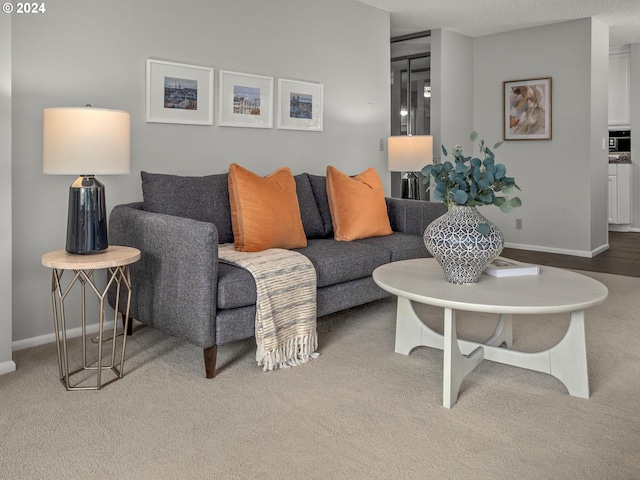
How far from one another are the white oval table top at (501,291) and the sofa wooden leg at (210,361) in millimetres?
819

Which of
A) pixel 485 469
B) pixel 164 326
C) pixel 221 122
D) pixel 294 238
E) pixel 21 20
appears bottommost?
pixel 485 469

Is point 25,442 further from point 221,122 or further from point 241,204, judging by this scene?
point 221,122

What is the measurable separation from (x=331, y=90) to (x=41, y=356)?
3.00 metres

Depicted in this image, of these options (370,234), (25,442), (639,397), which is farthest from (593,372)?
(25,442)

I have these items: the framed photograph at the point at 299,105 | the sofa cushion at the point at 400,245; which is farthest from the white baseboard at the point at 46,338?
the framed photograph at the point at 299,105

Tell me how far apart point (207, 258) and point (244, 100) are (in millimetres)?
1849

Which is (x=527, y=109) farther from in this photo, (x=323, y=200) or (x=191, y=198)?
(x=191, y=198)

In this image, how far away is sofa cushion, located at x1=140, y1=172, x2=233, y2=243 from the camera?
3.13 m

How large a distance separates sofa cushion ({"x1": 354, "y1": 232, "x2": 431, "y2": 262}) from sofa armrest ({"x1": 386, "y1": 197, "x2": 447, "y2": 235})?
0.15 metres

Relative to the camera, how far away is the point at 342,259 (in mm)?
3227

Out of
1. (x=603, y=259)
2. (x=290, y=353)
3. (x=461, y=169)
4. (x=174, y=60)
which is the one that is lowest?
(x=290, y=353)

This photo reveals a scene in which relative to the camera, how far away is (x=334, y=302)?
3.19 m

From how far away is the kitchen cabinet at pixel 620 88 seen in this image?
7.41 m

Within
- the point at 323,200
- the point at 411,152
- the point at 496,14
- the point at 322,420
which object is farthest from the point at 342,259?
the point at 496,14
